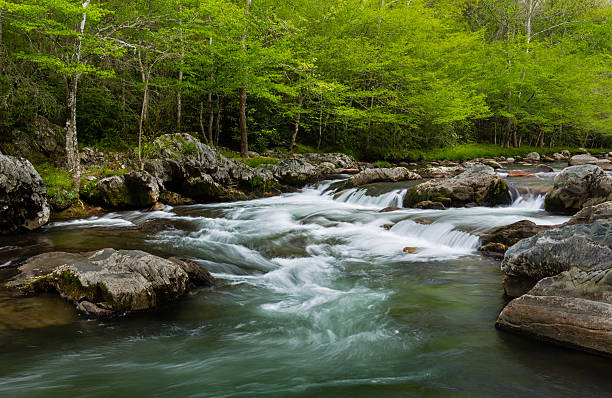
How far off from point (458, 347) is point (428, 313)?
0.95 meters

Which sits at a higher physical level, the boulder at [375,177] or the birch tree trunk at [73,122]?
the birch tree trunk at [73,122]

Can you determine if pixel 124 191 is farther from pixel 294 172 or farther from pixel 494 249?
pixel 494 249

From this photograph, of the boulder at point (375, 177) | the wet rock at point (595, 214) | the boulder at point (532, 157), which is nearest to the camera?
the wet rock at point (595, 214)

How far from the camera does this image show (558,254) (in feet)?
14.4

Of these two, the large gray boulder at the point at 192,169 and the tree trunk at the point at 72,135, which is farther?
the large gray boulder at the point at 192,169

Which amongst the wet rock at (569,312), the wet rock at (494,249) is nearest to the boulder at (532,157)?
the wet rock at (494,249)

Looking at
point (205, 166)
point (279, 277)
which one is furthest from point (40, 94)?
point (279, 277)

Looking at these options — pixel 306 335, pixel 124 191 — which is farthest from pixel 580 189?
pixel 124 191

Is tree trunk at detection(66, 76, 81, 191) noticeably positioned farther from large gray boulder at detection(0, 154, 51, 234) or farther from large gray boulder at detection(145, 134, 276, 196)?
large gray boulder at detection(145, 134, 276, 196)

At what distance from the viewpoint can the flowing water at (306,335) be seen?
3217 mm

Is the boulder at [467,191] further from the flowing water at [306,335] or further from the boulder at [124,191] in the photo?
the boulder at [124,191]

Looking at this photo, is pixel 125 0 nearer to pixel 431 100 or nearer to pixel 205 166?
pixel 205 166

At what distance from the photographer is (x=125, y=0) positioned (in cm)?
1469

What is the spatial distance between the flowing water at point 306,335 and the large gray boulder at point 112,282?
8.1 inches
